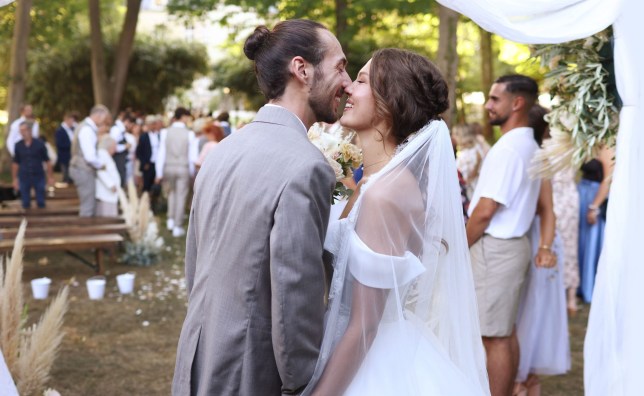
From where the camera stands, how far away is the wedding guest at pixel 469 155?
315 inches

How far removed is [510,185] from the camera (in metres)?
4.40

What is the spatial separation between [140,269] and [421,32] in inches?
575

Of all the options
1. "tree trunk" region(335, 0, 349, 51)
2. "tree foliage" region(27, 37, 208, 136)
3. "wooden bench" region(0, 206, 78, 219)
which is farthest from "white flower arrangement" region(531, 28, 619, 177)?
"tree foliage" region(27, 37, 208, 136)

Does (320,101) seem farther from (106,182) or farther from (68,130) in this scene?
(68,130)

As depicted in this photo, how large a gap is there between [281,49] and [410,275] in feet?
3.01

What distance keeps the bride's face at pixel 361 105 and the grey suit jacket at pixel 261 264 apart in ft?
1.24

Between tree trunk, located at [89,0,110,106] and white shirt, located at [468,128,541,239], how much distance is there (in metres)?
16.0

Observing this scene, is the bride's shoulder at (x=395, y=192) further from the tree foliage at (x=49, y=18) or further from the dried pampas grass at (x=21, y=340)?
the tree foliage at (x=49, y=18)

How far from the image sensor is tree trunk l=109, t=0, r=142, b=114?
727 inches

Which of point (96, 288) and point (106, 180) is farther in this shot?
point (106, 180)

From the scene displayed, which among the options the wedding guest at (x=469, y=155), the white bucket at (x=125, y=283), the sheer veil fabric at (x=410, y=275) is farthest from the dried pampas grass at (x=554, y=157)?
the white bucket at (x=125, y=283)

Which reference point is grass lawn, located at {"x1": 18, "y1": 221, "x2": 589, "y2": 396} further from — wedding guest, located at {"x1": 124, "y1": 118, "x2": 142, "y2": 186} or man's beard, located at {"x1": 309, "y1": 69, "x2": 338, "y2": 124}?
wedding guest, located at {"x1": 124, "y1": 118, "x2": 142, "y2": 186}

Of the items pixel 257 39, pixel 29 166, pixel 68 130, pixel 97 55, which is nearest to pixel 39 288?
pixel 29 166

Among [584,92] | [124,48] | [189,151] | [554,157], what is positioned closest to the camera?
[584,92]
